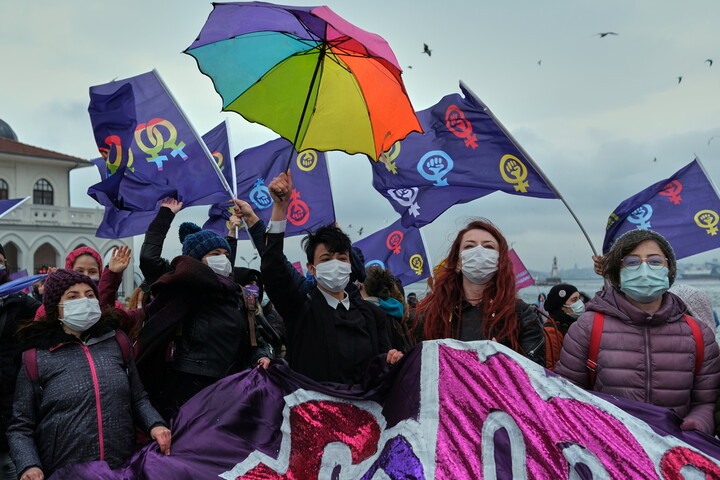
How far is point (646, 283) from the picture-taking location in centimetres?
328

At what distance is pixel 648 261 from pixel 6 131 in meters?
51.5

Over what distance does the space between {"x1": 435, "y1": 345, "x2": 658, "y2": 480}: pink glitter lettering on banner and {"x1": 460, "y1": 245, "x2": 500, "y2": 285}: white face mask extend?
510 millimetres

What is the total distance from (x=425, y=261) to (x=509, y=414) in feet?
→ 24.8

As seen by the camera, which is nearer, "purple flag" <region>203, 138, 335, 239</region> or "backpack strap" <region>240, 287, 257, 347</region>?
"backpack strap" <region>240, 287, 257, 347</region>

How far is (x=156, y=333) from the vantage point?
150 inches

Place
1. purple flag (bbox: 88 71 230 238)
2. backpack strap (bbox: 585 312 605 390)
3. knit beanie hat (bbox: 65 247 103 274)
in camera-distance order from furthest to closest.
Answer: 1. purple flag (bbox: 88 71 230 238)
2. knit beanie hat (bbox: 65 247 103 274)
3. backpack strap (bbox: 585 312 605 390)

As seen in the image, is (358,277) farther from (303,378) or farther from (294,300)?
(303,378)

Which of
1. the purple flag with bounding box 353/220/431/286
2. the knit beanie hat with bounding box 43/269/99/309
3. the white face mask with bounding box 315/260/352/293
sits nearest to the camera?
the knit beanie hat with bounding box 43/269/99/309

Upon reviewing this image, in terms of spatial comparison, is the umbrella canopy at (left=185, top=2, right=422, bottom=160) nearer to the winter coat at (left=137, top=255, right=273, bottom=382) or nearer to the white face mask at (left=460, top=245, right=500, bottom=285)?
the white face mask at (left=460, top=245, right=500, bottom=285)

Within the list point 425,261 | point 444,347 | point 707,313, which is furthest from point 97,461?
point 425,261

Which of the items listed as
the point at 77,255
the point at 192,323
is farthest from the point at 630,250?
the point at 77,255

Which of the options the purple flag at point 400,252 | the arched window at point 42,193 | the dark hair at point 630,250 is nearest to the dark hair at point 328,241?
the dark hair at point 630,250

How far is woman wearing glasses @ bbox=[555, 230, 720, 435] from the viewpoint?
314 cm

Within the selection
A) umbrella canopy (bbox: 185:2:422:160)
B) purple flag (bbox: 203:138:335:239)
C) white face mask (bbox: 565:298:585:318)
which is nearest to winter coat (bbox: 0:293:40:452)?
umbrella canopy (bbox: 185:2:422:160)
